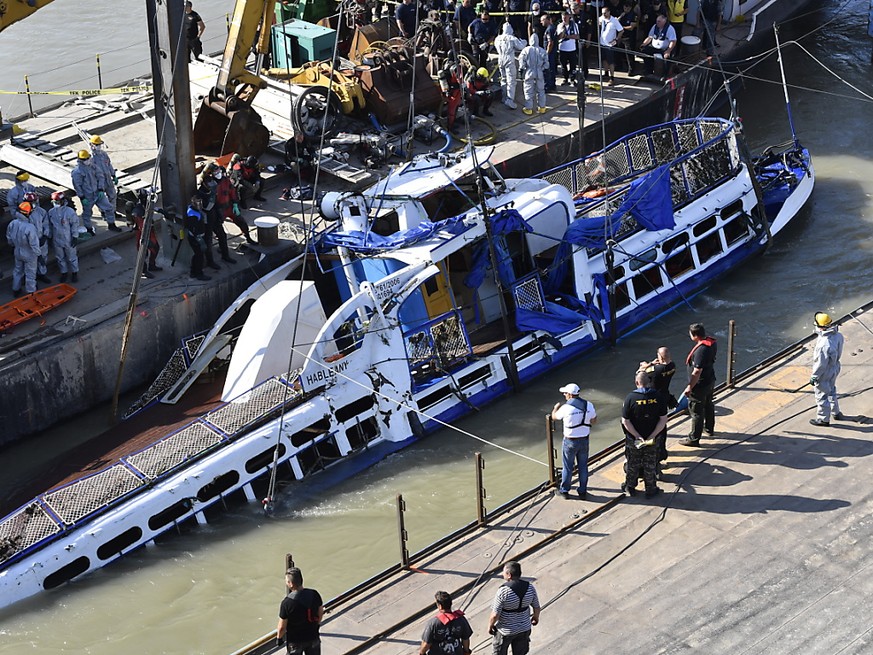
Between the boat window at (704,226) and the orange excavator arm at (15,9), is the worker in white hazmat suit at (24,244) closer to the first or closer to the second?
the orange excavator arm at (15,9)

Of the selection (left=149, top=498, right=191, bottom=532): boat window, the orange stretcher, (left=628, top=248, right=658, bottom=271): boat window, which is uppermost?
the orange stretcher

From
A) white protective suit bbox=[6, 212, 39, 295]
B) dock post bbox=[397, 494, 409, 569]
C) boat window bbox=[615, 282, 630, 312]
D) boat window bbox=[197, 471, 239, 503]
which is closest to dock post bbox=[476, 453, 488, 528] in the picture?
dock post bbox=[397, 494, 409, 569]

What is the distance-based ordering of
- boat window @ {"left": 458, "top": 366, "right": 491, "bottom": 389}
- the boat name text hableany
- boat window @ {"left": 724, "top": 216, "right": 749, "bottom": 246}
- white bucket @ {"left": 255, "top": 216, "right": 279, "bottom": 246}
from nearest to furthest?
the boat name text hableany → boat window @ {"left": 458, "top": 366, "right": 491, "bottom": 389} → white bucket @ {"left": 255, "top": 216, "right": 279, "bottom": 246} → boat window @ {"left": 724, "top": 216, "right": 749, "bottom": 246}

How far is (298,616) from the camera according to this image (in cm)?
1171

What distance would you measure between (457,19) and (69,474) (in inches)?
526

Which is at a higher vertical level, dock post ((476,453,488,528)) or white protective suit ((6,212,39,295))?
white protective suit ((6,212,39,295))

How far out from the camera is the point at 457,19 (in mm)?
25797

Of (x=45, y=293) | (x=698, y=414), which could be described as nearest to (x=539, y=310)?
(x=698, y=414)

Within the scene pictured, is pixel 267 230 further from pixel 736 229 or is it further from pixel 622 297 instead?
pixel 736 229

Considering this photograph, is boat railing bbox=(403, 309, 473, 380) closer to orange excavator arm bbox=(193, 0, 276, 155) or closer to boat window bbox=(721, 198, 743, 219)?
boat window bbox=(721, 198, 743, 219)

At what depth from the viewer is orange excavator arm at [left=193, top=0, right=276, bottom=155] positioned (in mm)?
22016

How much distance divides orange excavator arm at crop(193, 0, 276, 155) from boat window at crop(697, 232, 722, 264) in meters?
7.73

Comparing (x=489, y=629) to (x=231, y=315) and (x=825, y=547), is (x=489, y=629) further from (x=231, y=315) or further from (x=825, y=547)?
(x=231, y=315)

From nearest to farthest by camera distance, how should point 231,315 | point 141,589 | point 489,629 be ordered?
point 489,629, point 141,589, point 231,315
